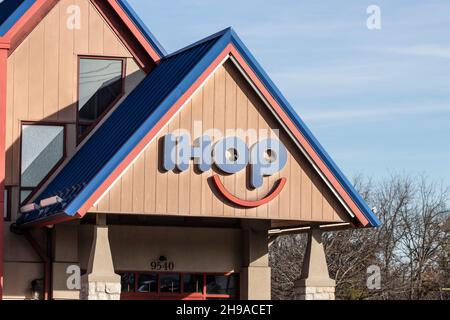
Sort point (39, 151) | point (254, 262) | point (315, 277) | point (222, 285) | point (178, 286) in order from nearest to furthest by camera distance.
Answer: point (315, 277) < point (39, 151) < point (254, 262) < point (178, 286) < point (222, 285)

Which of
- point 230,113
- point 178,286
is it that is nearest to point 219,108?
point 230,113

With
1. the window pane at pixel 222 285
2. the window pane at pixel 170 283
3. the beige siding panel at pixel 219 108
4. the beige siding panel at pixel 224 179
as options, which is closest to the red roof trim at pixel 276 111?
the beige siding panel at pixel 224 179

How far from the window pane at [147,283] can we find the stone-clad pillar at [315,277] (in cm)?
452

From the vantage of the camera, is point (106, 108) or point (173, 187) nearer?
point (173, 187)

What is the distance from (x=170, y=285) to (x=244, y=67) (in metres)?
7.41

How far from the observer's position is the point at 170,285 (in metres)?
29.9

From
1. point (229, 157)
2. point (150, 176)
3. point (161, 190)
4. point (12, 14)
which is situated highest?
point (12, 14)

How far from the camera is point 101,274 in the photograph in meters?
24.5

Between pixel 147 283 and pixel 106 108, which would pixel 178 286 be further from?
pixel 106 108

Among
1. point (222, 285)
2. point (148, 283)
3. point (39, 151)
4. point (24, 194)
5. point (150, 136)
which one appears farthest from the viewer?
point (222, 285)

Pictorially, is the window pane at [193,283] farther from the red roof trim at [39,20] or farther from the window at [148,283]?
the red roof trim at [39,20]

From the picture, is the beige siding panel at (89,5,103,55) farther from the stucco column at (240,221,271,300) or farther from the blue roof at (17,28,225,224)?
the stucco column at (240,221,271,300)

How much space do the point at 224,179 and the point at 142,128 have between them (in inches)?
87.2
